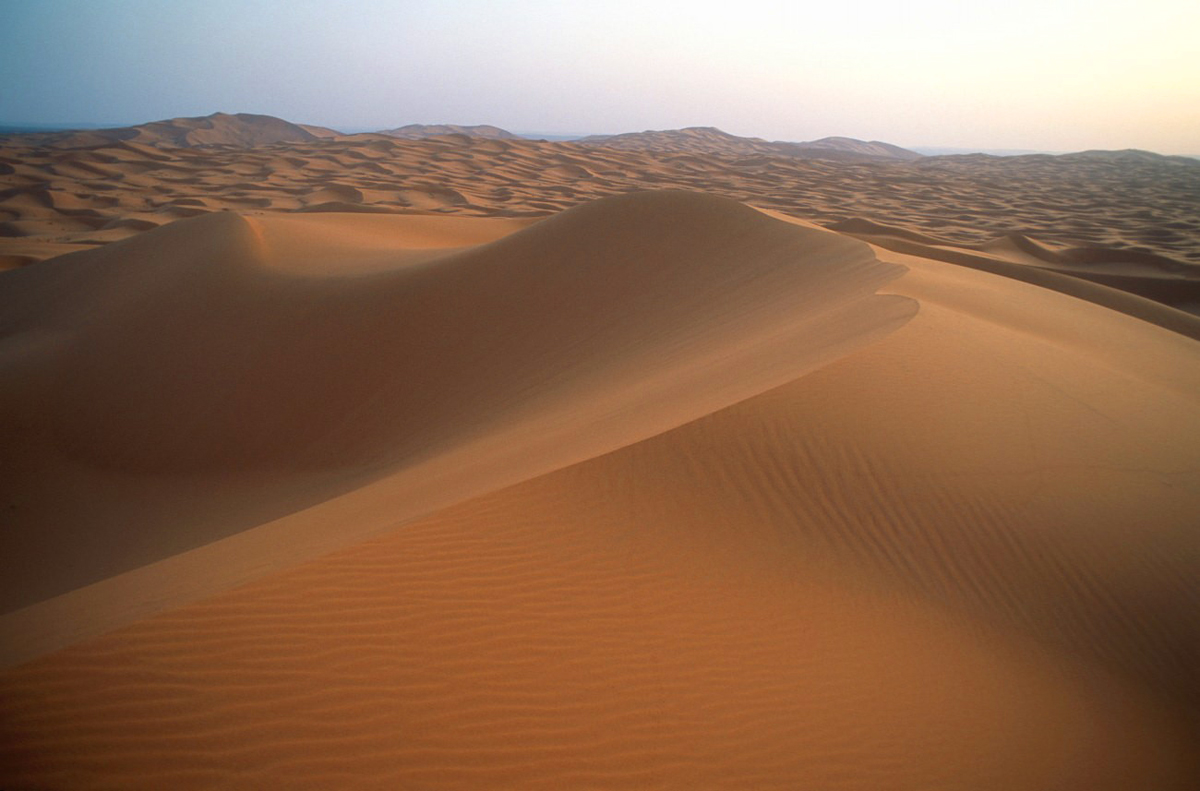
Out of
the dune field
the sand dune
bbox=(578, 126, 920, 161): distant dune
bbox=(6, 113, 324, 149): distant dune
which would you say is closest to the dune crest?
the dune field

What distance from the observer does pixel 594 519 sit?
3682 mm

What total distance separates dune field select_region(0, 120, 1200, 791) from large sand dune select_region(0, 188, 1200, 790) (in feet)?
0.07

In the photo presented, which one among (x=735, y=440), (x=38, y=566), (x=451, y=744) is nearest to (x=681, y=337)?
(x=735, y=440)

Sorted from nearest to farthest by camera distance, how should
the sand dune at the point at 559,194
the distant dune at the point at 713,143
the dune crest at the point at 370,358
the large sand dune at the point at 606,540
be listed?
the large sand dune at the point at 606,540
the dune crest at the point at 370,358
the sand dune at the point at 559,194
the distant dune at the point at 713,143

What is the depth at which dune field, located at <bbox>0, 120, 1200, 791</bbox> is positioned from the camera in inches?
92.2

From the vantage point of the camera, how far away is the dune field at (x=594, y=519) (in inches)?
92.2

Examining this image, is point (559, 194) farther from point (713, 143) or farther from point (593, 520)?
point (713, 143)

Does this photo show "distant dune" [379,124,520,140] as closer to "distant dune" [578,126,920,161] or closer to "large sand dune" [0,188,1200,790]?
"distant dune" [578,126,920,161]

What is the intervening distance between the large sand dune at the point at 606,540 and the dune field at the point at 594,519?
0.02m

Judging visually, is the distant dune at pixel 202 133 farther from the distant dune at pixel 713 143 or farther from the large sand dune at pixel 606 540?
the large sand dune at pixel 606 540

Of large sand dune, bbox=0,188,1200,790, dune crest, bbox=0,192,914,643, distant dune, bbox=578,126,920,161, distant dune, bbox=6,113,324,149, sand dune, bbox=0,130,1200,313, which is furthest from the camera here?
distant dune, bbox=578,126,920,161

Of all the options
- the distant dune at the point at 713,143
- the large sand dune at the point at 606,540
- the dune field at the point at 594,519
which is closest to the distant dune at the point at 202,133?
the distant dune at the point at 713,143

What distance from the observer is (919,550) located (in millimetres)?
3785

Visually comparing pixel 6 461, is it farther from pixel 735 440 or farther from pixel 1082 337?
pixel 1082 337
